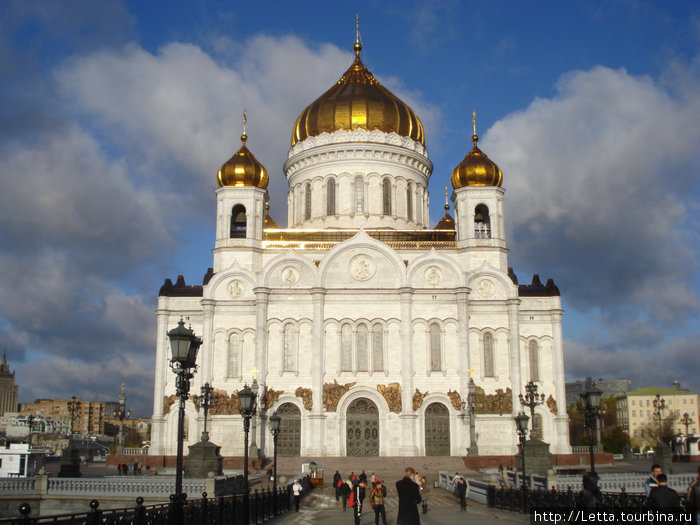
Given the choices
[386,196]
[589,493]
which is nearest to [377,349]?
[386,196]

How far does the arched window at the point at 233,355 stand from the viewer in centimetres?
3853

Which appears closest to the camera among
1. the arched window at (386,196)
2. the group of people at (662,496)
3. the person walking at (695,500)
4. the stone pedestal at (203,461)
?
the person walking at (695,500)

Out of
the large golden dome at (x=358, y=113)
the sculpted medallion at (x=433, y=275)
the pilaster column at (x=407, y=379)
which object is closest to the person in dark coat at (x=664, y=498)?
the pilaster column at (x=407, y=379)

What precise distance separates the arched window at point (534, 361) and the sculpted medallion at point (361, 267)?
9.32m

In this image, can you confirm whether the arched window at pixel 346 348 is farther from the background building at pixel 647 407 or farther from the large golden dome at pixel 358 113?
the background building at pixel 647 407

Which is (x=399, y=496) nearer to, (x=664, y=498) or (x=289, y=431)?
(x=664, y=498)

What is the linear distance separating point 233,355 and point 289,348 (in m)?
2.93

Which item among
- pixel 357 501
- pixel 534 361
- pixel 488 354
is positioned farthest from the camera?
pixel 534 361

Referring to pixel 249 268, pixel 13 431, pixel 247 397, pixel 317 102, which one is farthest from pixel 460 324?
pixel 13 431

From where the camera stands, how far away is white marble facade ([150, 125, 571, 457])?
122 feet

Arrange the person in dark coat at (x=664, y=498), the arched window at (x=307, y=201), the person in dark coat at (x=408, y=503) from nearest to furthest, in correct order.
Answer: the person in dark coat at (x=664, y=498), the person in dark coat at (x=408, y=503), the arched window at (x=307, y=201)

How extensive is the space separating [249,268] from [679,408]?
81.8 m

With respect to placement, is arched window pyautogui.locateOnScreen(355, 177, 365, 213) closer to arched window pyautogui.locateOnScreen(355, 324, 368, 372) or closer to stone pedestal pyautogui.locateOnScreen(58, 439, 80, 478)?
arched window pyautogui.locateOnScreen(355, 324, 368, 372)

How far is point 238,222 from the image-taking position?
139 feet
